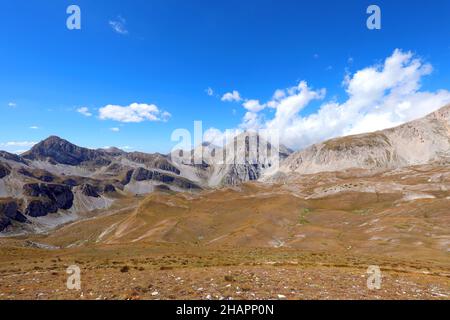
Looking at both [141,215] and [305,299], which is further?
[141,215]

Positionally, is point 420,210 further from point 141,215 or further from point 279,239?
point 141,215

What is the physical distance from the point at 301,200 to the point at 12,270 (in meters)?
132

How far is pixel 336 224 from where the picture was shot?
337 ft

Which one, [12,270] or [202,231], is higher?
[12,270]
